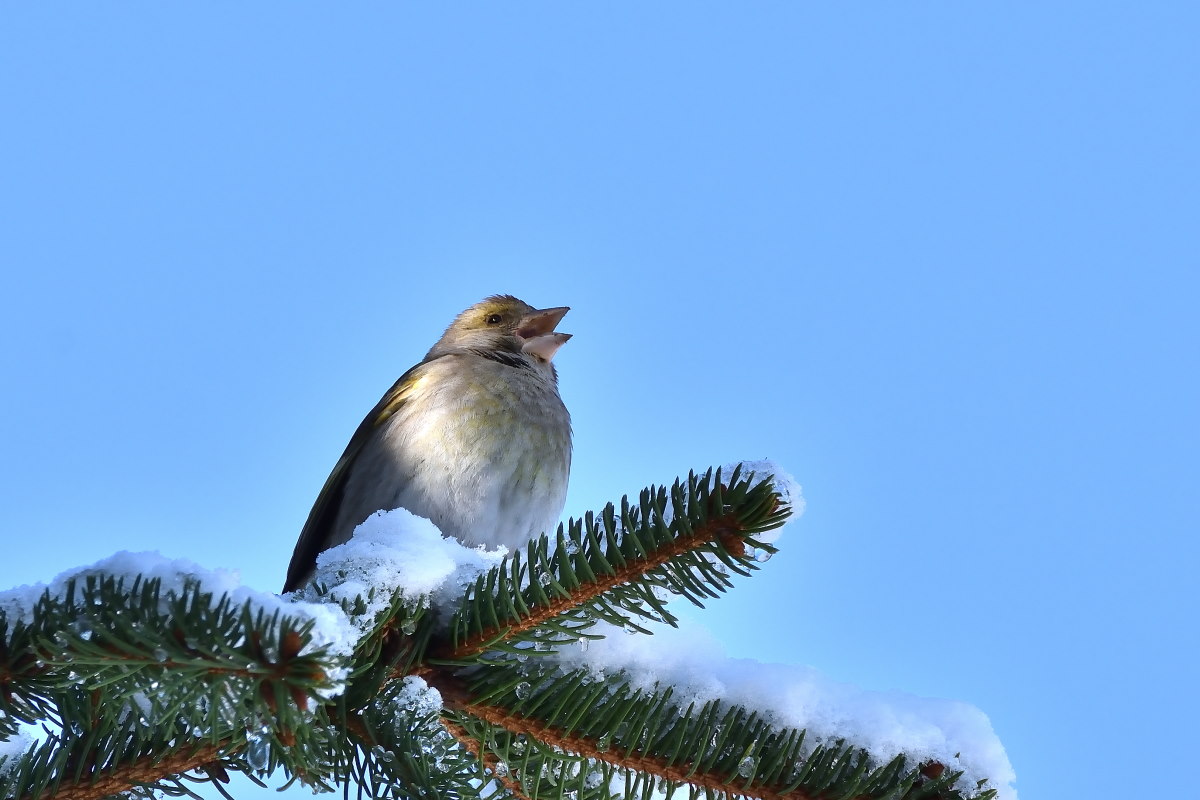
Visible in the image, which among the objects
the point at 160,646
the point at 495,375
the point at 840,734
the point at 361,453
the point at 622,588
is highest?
the point at 495,375

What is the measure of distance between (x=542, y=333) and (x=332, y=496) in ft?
5.12

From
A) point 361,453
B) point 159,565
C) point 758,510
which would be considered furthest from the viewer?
point 361,453

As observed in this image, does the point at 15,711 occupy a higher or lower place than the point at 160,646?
lower

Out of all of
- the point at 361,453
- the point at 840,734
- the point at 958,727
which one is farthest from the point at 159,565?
the point at 361,453

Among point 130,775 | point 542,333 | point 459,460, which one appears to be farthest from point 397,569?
point 542,333

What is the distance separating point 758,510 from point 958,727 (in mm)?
549

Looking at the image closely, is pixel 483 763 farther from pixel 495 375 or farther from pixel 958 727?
pixel 495 375

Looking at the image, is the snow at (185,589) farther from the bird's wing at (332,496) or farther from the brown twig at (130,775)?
the bird's wing at (332,496)

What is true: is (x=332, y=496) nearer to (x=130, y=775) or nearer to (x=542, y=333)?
(x=542, y=333)

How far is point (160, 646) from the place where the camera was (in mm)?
1379

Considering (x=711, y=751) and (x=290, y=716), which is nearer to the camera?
(x=290, y=716)

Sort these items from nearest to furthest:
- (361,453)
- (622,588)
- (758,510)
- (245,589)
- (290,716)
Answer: (290,716), (245,589), (758,510), (622,588), (361,453)

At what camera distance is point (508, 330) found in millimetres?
6273

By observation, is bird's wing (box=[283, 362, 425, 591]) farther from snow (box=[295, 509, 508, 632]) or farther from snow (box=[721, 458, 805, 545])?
snow (box=[721, 458, 805, 545])
